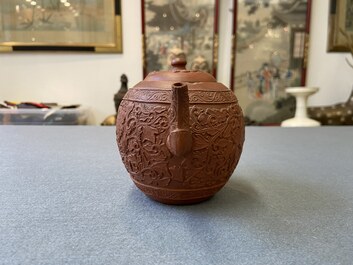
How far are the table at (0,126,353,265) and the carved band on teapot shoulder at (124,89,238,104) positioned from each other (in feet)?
0.59

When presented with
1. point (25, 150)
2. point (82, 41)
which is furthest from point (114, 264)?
point (82, 41)

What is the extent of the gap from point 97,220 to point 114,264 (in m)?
0.12

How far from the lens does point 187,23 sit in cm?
201

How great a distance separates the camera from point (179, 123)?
0.40 meters

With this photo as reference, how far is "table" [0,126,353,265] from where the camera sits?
0.36m

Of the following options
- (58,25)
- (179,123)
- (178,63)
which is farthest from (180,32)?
(179,123)

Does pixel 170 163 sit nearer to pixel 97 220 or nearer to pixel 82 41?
pixel 97 220

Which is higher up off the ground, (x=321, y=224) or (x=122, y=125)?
(x=122, y=125)

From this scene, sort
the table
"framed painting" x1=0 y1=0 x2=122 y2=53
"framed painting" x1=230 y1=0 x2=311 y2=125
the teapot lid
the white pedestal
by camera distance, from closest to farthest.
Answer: the table
the teapot lid
the white pedestal
"framed painting" x1=0 y1=0 x2=122 y2=53
"framed painting" x1=230 y1=0 x2=311 y2=125

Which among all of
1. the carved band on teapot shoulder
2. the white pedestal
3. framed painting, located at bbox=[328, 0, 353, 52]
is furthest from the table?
framed painting, located at bbox=[328, 0, 353, 52]

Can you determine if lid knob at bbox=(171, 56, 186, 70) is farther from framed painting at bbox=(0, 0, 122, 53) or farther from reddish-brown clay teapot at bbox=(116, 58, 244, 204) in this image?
framed painting at bbox=(0, 0, 122, 53)

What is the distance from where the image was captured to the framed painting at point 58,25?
192 cm

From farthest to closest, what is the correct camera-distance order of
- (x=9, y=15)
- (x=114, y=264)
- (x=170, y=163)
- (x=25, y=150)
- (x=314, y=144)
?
(x=9, y=15) < (x=314, y=144) < (x=25, y=150) < (x=170, y=163) < (x=114, y=264)

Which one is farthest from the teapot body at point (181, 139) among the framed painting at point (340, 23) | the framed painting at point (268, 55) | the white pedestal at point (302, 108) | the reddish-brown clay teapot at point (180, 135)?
the framed painting at point (340, 23)
